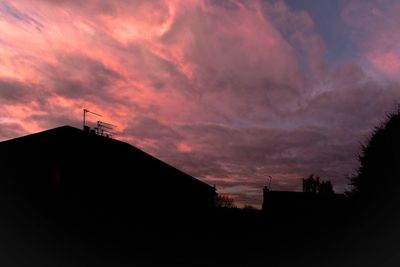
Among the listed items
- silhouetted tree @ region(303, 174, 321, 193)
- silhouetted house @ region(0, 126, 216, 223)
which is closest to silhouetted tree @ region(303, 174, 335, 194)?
silhouetted tree @ region(303, 174, 321, 193)

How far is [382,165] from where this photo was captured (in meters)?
14.6

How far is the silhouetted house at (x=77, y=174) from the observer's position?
74.9ft

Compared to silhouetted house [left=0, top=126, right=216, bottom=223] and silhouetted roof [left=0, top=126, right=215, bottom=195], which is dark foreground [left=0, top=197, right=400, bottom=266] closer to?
silhouetted house [left=0, top=126, right=216, bottom=223]

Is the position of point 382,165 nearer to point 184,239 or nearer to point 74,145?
point 184,239

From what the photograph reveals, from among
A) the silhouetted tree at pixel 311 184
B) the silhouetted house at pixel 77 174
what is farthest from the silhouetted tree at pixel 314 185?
the silhouetted house at pixel 77 174

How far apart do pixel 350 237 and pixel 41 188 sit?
17947 millimetres

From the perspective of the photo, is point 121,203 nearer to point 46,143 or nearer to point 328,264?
point 46,143

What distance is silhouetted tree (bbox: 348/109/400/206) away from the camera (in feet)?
45.2

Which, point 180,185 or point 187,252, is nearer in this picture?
point 187,252

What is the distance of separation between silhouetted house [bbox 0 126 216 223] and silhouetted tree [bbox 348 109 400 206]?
40.4ft

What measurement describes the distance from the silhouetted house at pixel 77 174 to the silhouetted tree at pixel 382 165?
12.3 meters

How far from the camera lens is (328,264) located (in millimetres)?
15312

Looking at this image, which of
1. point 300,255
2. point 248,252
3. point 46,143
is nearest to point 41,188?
point 46,143

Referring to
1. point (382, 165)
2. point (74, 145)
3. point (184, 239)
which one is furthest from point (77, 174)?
point (382, 165)
